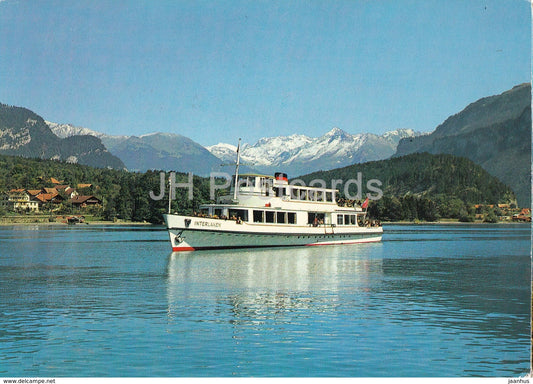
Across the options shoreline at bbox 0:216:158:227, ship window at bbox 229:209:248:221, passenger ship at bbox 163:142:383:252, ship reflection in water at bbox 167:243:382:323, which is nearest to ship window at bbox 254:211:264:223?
passenger ship at bbox 163:142:383:252

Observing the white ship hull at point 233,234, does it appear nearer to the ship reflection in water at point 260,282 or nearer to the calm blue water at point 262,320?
the ship reflection in water at point 260,282

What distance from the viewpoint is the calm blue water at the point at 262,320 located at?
14.0m

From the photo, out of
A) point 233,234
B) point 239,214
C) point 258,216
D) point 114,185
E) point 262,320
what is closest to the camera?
point 262,320

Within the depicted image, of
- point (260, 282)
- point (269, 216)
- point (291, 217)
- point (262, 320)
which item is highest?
point (269, 216)

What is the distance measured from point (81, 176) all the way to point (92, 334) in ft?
589

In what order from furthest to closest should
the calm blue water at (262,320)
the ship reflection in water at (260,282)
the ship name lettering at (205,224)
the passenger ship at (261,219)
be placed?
1. the passenger ship at (261,219)
2. the ship name lettering at (205,224)
3. the ship reflection in water at (260,282)
4. the calm blue water at (262,320)

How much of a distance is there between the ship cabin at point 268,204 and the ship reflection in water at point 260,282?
14.0ft

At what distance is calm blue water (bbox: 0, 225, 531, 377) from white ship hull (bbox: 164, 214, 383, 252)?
9544 mm

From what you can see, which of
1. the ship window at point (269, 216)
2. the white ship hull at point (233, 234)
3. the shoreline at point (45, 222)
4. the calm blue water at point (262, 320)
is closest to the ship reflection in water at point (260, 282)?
the calm blue water at point (262, 320)

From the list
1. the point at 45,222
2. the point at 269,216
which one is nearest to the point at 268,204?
the point at 269,216

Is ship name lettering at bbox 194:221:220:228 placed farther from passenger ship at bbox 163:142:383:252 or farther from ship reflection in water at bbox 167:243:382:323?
ship reflection in water at bbox 167:243:382:323

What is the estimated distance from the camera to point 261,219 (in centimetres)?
5169

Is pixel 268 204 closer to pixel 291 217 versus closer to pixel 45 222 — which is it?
pixel 291 217

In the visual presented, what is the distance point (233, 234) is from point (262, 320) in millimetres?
29705
